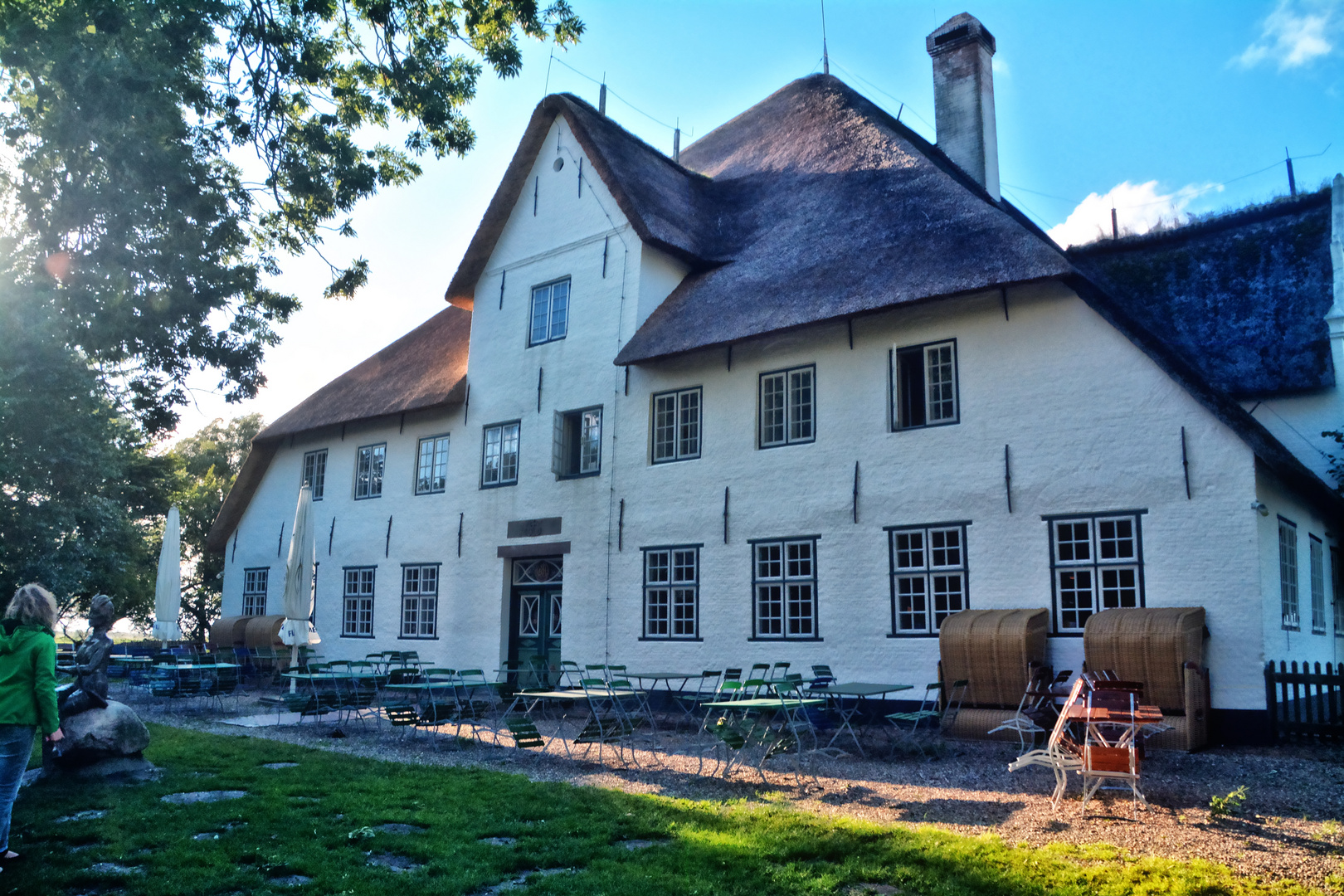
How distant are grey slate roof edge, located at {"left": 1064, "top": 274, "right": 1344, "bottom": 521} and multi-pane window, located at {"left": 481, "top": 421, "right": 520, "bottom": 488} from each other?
413 inches

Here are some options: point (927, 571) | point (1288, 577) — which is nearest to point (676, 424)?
point (927, 571)

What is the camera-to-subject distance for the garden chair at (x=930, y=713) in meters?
10.8

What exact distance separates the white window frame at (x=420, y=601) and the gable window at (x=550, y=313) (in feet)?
16.9

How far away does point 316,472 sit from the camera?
23.0 m

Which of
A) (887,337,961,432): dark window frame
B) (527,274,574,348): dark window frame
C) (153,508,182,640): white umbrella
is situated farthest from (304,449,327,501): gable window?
(887,337,961,432): dark window frame

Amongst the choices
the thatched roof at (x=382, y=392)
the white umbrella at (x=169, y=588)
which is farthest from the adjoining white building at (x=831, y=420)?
the white umbrella at (x=169, y=588)

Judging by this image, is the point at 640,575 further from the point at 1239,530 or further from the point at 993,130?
the point at 993,130

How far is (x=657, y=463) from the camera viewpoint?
1622cm

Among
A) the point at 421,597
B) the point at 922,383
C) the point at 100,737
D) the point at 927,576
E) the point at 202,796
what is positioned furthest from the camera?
the point at 421,597

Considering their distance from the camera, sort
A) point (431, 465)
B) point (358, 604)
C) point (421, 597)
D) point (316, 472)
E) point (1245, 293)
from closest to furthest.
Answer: point (1245, 293) < point (421, 597) < point (431, 465) < point (358, 604) < point (316, 472)

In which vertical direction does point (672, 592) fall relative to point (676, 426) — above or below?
below

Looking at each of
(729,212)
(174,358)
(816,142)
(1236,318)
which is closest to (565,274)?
(729,212)

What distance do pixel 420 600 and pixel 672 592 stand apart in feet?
21.9

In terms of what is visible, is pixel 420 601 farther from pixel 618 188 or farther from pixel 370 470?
pixel 618 188
